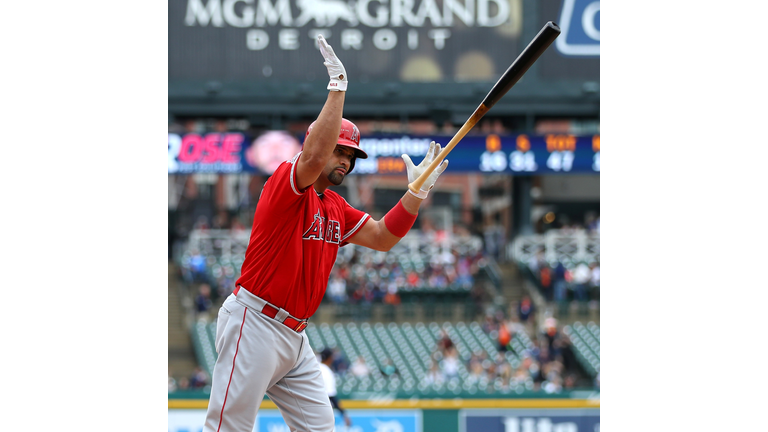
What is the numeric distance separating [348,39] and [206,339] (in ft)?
21.8

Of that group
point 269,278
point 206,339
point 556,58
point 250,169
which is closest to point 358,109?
point 250,169

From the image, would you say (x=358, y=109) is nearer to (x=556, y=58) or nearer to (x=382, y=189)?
(x=556, y=58)

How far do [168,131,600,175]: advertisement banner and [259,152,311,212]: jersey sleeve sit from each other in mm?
11775

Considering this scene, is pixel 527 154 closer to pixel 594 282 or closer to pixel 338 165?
pixel 594 282

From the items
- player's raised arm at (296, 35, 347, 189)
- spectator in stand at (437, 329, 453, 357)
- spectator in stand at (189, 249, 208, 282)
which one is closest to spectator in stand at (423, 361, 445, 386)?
spectator in stand at (437, 329, 453, 357)

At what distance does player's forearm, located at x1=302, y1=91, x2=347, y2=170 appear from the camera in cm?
321

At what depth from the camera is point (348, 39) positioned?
15.5 meters

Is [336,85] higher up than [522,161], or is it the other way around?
[522,161]

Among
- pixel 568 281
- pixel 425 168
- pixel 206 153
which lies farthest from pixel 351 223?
pixel 568 281

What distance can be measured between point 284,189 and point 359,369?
35.9ft

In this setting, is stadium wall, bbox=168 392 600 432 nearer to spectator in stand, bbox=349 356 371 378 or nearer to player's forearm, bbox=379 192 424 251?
spectator in stand, bbox=349 356 371 378

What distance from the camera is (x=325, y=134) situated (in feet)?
10.6

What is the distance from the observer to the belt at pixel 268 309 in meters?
3.54

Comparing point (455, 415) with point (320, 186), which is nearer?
point (320, 186)
